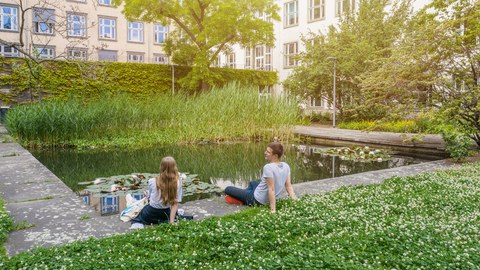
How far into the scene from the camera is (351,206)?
5254mm

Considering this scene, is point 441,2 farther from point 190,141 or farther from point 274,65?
point 274,65

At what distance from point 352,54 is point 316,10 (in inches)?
433

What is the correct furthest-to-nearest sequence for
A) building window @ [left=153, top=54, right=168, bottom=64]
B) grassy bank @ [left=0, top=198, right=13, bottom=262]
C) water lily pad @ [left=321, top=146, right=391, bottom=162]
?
building window @ [left=153, top=54, right=168, bottom=64] < water lily pad @ [left=321, top=146, right=391, bottom=162] < grassy bank @ [left=0, top=198, right=13, bottom=262]

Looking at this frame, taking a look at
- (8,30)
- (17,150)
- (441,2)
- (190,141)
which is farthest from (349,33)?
(8,30)

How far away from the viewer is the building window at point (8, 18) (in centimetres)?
3119

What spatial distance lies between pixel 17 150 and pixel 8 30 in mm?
25868

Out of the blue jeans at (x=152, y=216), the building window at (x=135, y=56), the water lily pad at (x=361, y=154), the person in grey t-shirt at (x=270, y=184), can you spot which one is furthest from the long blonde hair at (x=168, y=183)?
the building window at (x=135, y=56)

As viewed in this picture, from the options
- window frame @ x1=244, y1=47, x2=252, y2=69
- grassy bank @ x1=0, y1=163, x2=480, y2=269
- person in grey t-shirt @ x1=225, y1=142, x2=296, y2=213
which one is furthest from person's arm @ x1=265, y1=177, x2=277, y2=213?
window frame @ x1=244, y1=47, x2=252, y2=69

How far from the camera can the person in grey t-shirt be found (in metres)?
5.08

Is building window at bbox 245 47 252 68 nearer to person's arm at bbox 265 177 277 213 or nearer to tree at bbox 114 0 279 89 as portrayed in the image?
tree at bbox 114 0 279 89

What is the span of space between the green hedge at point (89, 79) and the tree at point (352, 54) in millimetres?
8087

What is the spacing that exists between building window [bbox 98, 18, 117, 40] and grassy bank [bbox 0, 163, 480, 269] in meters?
34.9

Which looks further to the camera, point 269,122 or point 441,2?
point 269,122

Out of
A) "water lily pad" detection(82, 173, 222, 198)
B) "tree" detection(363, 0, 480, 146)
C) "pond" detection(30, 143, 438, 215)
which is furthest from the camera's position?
"tree" detection(363, 0, 480, 146)
